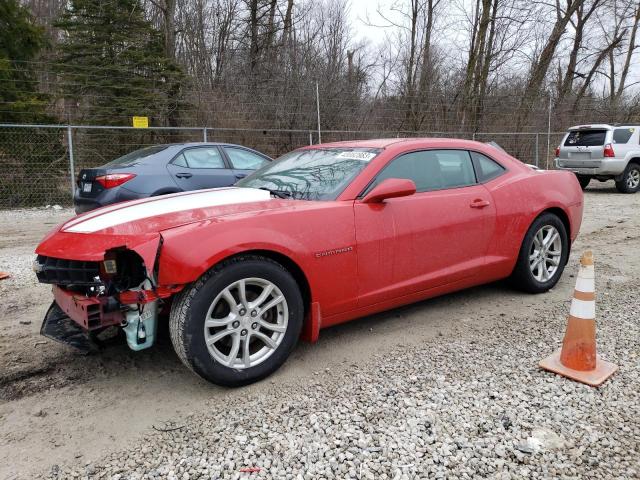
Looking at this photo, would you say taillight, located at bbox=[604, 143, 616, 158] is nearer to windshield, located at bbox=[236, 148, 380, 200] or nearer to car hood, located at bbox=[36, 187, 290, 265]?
windshield, located at bbox=[236, 148, 380, 200]

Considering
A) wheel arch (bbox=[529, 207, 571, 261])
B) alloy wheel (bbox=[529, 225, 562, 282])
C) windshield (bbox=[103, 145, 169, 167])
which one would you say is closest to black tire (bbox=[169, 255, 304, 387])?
alloy wheel (bbox=[529, 225, 562, 282])

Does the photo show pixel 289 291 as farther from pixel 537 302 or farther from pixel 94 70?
pixel 94 70

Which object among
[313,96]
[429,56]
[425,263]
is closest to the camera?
[425,263]

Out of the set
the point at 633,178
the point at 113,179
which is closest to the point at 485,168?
the point at 113,179

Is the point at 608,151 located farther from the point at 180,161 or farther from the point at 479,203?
the point at 180,161

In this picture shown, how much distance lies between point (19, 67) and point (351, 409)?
45.1 ft

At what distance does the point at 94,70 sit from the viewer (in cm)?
1383

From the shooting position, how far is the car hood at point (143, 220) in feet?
8.71

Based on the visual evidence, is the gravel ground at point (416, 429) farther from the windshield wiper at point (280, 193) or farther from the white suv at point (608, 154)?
the white suv at point (608, 154)

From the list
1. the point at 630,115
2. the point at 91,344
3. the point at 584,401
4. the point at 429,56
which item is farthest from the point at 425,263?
the point at 630,115

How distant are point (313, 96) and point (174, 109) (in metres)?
4.13

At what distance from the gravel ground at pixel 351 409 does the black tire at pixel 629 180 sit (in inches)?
400

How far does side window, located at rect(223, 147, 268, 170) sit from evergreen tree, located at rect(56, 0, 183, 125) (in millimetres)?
6523

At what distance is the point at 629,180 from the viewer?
12461mm
